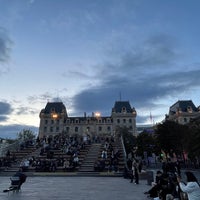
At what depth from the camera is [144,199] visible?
12.8 meters

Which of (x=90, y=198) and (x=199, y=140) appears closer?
(x=90, y=198)

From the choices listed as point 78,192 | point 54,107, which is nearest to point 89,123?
point 54,107

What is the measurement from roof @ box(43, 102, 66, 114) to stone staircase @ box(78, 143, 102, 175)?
99.7m

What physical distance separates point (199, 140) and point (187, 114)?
3700 inches

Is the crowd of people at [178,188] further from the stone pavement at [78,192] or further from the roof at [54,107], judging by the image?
the roof at [54,107]

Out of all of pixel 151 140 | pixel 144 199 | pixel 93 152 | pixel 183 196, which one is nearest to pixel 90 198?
pixel 144 199

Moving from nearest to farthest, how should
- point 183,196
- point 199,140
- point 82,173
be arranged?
point 183,196 < point 82,173 < point 199,140

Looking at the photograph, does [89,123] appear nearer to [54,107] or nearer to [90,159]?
[54,107]

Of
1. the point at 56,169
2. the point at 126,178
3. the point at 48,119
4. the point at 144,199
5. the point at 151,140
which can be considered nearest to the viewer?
the point at 144,199

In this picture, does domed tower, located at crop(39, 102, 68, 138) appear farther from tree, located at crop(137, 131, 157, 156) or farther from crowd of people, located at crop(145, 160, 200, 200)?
crowd of people, located at crop(145, 160, 200, 200)

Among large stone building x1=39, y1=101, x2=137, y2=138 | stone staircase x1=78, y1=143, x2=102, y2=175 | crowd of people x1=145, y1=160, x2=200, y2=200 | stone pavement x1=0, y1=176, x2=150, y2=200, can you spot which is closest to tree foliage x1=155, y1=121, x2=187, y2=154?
stone staircase x1=78, y1=143, x2=102, y2=175

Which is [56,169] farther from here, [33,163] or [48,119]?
[48,119]

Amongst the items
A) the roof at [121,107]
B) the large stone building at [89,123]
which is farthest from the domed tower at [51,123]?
the roof at [121,107]

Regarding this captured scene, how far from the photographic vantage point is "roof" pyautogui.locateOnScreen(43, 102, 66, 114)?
13912cm
